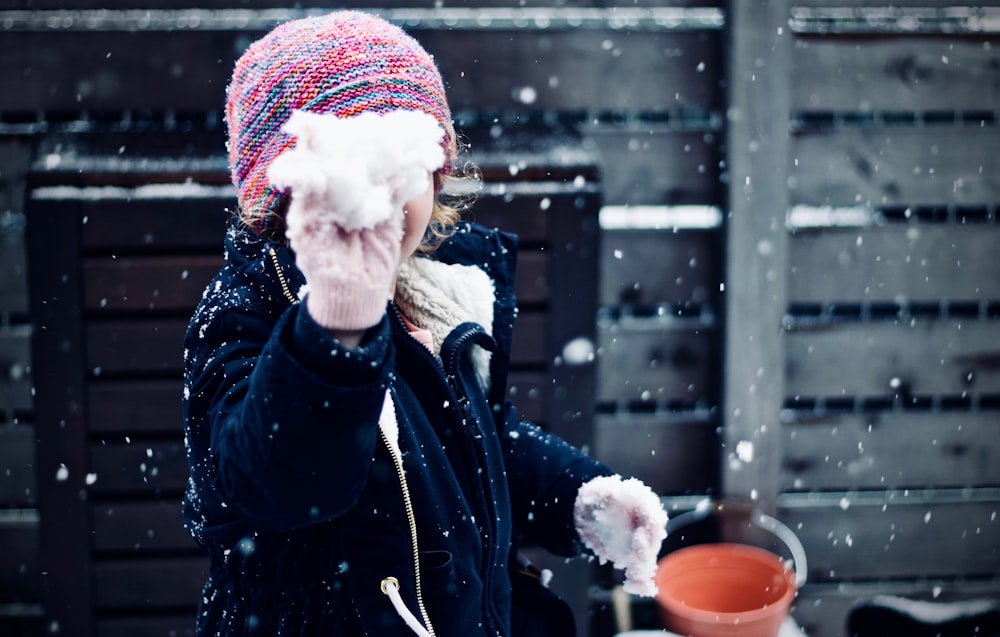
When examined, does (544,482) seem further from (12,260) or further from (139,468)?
(12,260)

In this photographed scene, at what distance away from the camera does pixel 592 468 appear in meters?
1.46

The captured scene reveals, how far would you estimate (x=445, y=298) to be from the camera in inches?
53.0

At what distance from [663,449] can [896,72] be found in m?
1.52

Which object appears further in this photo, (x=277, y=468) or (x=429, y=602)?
(x=429, y=602)

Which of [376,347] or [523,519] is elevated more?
[376,347]

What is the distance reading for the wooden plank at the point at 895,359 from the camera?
2916 millimetres

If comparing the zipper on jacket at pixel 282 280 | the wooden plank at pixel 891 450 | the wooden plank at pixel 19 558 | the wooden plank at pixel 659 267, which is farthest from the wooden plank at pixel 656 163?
the wooden plank at pixel 19 558

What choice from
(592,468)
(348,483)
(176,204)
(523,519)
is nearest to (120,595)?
(176,204)

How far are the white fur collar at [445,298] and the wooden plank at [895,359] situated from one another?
181 centimetres

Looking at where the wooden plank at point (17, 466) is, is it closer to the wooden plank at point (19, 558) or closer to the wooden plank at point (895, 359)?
the wooden plank at point (19, 558)

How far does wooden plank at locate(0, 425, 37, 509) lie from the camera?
8.81ft

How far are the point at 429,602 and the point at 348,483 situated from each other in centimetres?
36

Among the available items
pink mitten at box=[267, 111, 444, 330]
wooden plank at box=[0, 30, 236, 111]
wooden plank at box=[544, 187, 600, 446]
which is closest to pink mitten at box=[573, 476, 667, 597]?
pink mitten at box=[267, 111, 444, 330]

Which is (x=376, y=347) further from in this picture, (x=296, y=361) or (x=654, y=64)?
(x=654, y=64)
